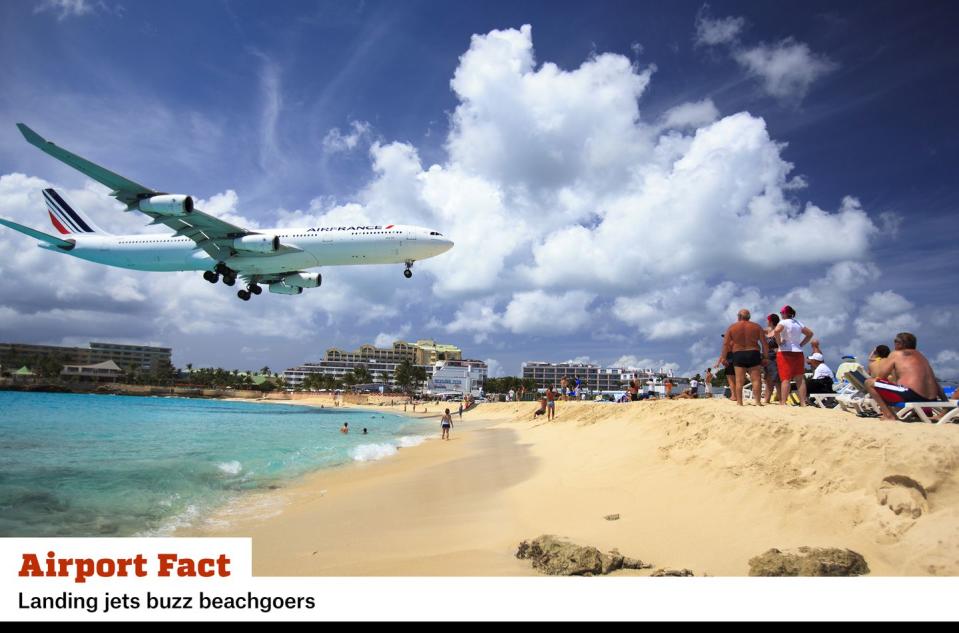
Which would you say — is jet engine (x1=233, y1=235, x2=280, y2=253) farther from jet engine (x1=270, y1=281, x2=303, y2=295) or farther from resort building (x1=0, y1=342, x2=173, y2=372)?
resort building (x1=0, y1=342, x2=173, y2=372)

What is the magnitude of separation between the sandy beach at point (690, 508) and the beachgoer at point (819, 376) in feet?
11.4

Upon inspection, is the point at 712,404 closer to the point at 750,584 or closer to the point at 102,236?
the point at 750,584

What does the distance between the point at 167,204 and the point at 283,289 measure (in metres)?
12.7

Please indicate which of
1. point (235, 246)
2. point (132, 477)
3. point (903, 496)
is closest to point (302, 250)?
point (235, 246)

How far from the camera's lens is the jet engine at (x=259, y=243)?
31109 mm

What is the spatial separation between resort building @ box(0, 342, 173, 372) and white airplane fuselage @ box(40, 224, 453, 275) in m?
174

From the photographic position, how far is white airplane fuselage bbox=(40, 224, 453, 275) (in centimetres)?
3222

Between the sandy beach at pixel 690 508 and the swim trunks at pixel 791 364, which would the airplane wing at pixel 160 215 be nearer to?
the sandy beach at pixel 690 508

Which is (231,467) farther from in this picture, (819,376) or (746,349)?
(819,376)

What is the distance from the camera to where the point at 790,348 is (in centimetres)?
944

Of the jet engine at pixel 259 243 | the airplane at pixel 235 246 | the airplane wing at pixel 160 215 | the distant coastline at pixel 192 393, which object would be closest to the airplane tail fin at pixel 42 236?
the airplane at pixel 235 246

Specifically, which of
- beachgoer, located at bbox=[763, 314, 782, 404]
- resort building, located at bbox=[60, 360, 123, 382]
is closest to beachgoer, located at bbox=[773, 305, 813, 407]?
beachgoer, located at bbox=[763, 314, 782, 404]

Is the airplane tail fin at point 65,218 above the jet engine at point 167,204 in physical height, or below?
above

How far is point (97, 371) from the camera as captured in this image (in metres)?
159
